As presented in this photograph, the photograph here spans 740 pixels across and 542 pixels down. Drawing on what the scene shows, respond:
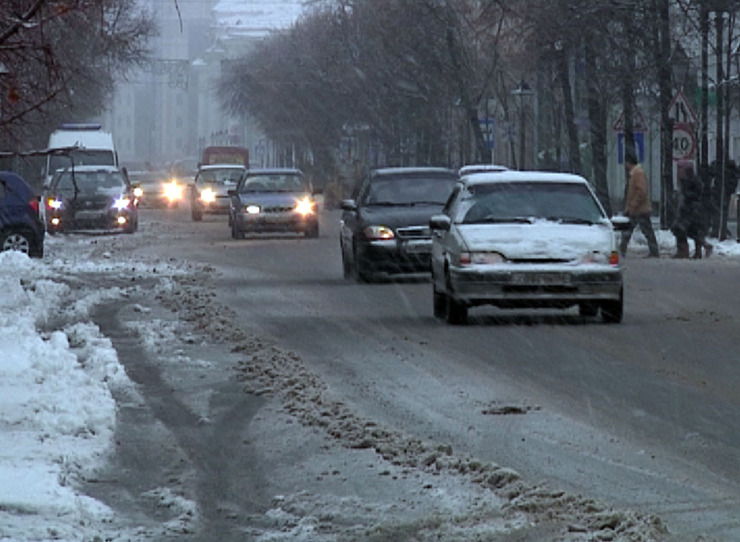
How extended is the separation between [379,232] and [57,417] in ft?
49.1

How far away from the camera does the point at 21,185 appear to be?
3262cm

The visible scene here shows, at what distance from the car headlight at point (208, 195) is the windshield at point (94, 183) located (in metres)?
10.1

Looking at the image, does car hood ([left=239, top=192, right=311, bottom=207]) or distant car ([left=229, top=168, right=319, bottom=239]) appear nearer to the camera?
distant car ([left=229, top=168, right=319, bottom=239])

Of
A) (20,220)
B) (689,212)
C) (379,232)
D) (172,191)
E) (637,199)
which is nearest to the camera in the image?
(379,232)

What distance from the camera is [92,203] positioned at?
45.8 metres

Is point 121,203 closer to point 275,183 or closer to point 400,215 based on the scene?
point 275,183

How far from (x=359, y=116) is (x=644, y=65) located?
A: 44.3 meters

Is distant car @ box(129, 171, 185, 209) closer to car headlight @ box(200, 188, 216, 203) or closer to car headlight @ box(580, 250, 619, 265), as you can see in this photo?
car headlight @ box(200, 188, 216, 203)

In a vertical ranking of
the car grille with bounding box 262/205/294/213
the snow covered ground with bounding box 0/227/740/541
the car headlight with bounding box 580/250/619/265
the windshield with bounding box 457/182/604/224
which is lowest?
the snow covered ground with bounding box 0/227/740/541

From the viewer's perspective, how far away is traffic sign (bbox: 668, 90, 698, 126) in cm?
3491

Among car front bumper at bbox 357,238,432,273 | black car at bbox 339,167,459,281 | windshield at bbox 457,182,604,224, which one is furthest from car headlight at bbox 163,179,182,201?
windshield at bbox 457,182,604,224

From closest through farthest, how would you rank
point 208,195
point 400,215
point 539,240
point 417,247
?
point 539,240 → point 417,247 → point 400,215 → point 208,195

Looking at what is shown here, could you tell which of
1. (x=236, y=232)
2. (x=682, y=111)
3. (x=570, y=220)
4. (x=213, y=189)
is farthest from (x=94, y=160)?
(x=570, y=220)

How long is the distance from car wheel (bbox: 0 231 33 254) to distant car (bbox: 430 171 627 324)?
14654 mm
